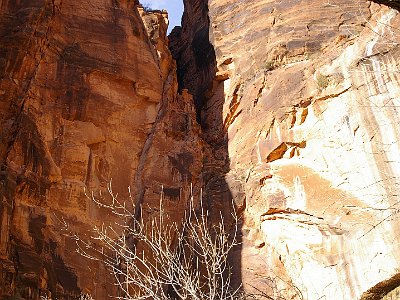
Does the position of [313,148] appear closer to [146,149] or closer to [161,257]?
[146,149]

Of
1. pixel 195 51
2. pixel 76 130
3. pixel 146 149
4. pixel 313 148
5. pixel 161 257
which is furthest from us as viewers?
pixel 195 51

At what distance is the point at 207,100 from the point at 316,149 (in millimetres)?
7140

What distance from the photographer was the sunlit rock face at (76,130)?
13789 millimetres

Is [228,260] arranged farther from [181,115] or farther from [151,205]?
[181,115]

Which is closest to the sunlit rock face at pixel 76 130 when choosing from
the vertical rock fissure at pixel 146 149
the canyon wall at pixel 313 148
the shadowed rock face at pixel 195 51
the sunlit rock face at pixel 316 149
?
the vertical rock fissure at pixel 146 149

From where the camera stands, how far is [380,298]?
13188mm

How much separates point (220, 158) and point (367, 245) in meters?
7.22

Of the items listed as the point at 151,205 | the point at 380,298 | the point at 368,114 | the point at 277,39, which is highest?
the point at 277,39

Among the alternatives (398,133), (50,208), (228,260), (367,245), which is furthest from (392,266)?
(50,208)

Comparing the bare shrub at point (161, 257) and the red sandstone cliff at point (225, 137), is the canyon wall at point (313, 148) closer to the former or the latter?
the red sandstone cliff at point (225, 137)

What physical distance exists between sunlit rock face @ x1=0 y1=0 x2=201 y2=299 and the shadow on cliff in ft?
2.54

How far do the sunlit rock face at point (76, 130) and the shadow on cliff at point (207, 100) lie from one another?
776 millimetres

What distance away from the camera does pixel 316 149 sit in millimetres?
16125

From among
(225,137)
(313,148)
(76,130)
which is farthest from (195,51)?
(313,148)
